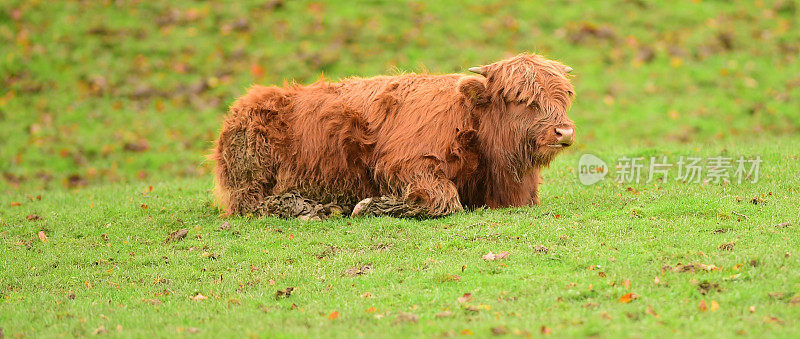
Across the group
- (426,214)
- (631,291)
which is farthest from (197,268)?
(631,291)

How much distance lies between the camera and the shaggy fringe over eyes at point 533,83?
1005 cm

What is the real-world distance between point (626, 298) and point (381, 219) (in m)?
3.65

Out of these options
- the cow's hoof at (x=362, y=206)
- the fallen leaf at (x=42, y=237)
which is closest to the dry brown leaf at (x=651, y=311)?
the cow's hoof at (x=362, y=206)

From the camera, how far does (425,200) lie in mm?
10203

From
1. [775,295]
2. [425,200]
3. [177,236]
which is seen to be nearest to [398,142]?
[425,200]

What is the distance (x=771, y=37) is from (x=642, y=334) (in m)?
20.7

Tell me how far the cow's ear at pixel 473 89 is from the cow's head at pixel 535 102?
0.11m

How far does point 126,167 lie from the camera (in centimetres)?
2050

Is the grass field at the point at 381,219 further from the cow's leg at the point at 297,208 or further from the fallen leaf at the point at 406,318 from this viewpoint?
the cow's leg at the point at 297,208

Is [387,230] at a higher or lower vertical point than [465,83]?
lower

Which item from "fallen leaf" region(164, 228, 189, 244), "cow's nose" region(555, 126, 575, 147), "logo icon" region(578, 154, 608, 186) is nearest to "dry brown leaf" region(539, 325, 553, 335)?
"cow's nose" region(555, 126, 575, 147)

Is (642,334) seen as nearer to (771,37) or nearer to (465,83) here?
(465,83)

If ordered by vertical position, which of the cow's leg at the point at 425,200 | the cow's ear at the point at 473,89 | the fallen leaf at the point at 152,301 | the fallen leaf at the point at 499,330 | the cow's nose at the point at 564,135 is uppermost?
the cow's ear at the point at 473,89

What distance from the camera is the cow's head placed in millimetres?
9984
